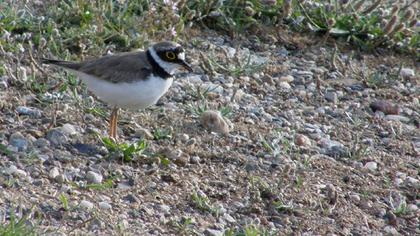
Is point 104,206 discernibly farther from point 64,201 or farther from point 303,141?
point 303,141

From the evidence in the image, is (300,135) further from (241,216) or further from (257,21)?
(257,21)

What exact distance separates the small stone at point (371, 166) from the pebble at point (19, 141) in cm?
252

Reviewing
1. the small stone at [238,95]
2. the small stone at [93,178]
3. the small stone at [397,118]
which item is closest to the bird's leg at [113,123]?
the small stone at [93,178]

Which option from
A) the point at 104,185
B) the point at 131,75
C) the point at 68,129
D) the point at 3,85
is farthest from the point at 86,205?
the point at 3,85

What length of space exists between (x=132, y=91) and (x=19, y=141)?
2.76 ft

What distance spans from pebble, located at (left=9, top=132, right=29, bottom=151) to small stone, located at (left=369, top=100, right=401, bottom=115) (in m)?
3.26

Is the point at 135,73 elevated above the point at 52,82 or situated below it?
above

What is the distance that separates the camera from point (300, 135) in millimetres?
7801

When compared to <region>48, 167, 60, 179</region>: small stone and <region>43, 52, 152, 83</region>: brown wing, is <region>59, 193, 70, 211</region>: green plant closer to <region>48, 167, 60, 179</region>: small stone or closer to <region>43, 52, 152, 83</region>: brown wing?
<region>48, 167, 60, 179</region>: small stone

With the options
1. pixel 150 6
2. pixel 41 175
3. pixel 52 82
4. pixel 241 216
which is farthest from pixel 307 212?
pixel 150 6

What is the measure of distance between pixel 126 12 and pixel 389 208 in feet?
10.5

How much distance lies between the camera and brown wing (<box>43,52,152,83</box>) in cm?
704

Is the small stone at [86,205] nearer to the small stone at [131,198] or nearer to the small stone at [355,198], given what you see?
the small stone at [131,198]

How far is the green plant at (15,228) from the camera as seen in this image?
5.34 m
